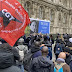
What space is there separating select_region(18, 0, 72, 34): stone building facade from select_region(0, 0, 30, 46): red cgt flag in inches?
541

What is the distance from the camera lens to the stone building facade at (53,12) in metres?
19.0

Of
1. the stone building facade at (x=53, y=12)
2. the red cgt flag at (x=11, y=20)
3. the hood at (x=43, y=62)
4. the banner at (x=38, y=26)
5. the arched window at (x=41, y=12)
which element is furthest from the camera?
the arched window at (x=41, y=12)

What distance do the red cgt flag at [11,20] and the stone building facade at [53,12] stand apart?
13746 mm

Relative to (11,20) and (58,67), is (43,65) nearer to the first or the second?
(58,67)

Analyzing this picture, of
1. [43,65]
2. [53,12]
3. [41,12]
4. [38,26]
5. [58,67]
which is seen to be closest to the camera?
[43,65]

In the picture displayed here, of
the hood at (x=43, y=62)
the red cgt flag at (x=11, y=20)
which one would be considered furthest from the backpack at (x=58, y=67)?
the red cgt flag at (x=11, y=20)

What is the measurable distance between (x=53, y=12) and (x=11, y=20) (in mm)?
20764

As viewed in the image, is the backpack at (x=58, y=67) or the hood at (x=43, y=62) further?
the backpack at (x=58, y=67)

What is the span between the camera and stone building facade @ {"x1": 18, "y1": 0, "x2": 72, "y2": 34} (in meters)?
19.0

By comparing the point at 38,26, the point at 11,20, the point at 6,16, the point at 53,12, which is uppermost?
the point at 53,12

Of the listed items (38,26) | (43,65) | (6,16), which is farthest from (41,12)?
(43,65)

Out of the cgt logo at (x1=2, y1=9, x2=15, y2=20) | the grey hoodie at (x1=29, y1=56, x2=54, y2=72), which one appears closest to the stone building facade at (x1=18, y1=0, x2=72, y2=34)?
the cgt logo at (x1=2, y1=9, x2=15, y2=20)

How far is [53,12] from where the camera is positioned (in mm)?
23719

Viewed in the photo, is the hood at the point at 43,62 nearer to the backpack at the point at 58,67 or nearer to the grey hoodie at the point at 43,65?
the grey hoodie at the point at 43,65
